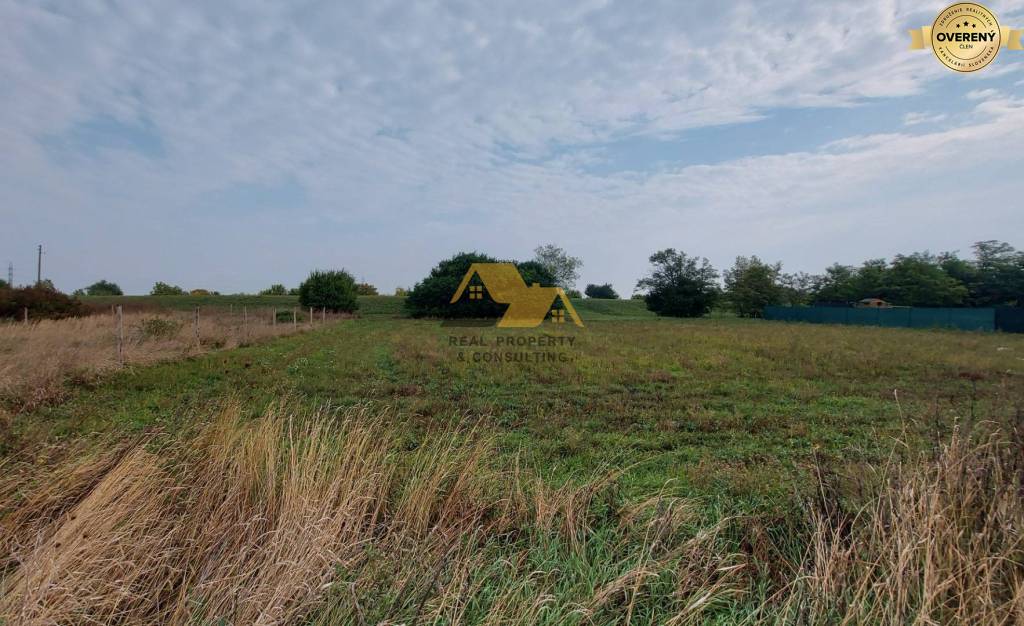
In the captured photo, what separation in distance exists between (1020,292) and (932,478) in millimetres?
61342

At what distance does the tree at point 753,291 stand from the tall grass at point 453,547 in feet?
183

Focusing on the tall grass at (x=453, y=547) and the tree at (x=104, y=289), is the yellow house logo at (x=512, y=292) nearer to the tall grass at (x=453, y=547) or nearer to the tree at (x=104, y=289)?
the tall grass at (x=453, y=547)

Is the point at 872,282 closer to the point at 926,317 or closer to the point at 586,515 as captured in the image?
the point at 926,317

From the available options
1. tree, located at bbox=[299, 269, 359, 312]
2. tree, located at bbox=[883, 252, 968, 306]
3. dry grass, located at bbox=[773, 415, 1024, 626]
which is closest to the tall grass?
dry grass, located at bbox=[773, 415, 1024, 626]

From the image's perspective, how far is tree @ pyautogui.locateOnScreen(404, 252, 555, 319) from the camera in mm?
36594

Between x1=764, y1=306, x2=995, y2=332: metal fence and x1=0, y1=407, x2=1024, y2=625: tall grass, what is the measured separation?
37.5 m

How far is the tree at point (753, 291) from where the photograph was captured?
53875mm

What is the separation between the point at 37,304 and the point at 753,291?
59.2m

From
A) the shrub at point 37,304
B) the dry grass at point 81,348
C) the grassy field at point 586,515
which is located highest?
the shrub at point 37,304

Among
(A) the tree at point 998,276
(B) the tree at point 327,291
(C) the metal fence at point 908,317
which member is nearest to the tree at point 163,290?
(B) the tree at point 327,291

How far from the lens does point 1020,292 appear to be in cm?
4353

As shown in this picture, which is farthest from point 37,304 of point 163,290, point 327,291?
point 163,290

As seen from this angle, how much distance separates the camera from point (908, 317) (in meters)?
32.6

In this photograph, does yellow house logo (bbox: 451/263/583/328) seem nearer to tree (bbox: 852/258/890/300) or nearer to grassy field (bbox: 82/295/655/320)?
grassy field (bbox: 82/295/655/320)
